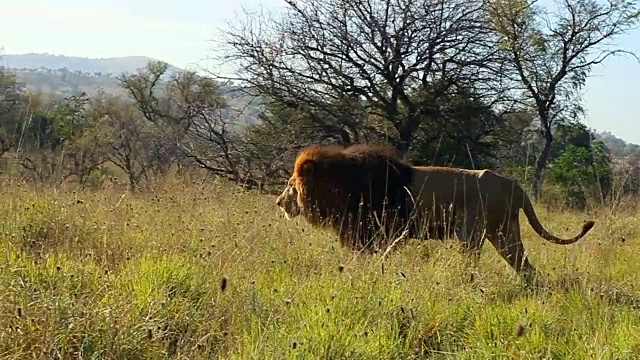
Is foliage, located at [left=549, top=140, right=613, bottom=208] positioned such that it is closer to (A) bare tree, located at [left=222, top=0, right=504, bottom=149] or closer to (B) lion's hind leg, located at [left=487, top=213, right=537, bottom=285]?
(A) bare tree, located at [left=222, top=0, right=504, bottom=149]

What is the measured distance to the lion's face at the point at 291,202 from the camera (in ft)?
22.2

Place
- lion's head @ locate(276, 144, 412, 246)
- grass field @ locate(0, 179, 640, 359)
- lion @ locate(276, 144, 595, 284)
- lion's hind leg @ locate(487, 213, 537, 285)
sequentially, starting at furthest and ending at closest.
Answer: lion's head @ locate(276, 144, 412, 246), lion @ locate(276, 144, 595, 284), lion's hind leg @ locate(487, 213, 537, 285), grass field @ locate(0, 179, 640, 359)

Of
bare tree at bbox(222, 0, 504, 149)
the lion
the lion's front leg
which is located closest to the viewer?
the lion's front leg

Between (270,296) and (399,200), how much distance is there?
2.42 m

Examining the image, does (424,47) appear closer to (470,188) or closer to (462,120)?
(462,120)

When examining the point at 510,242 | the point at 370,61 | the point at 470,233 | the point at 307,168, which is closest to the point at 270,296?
the point at 307,168

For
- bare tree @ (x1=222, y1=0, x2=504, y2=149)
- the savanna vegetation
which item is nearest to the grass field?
the savanna vegetation

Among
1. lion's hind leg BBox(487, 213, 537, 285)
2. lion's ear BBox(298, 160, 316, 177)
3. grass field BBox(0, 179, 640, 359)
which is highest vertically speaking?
lion's ear BBox(298, 160, 316, 177)

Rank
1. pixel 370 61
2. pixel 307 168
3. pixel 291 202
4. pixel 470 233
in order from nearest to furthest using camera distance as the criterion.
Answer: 1. pixel 470 233
2. pixel 307 168
3. pixel 291 202
4. pixel 370 61

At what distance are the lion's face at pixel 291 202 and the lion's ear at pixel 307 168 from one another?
0.51 ft

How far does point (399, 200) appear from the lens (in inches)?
264

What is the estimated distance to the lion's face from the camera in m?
6.75

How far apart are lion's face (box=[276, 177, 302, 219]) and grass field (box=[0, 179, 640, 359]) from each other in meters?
0.14

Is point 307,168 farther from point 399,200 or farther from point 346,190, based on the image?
point 399,200
